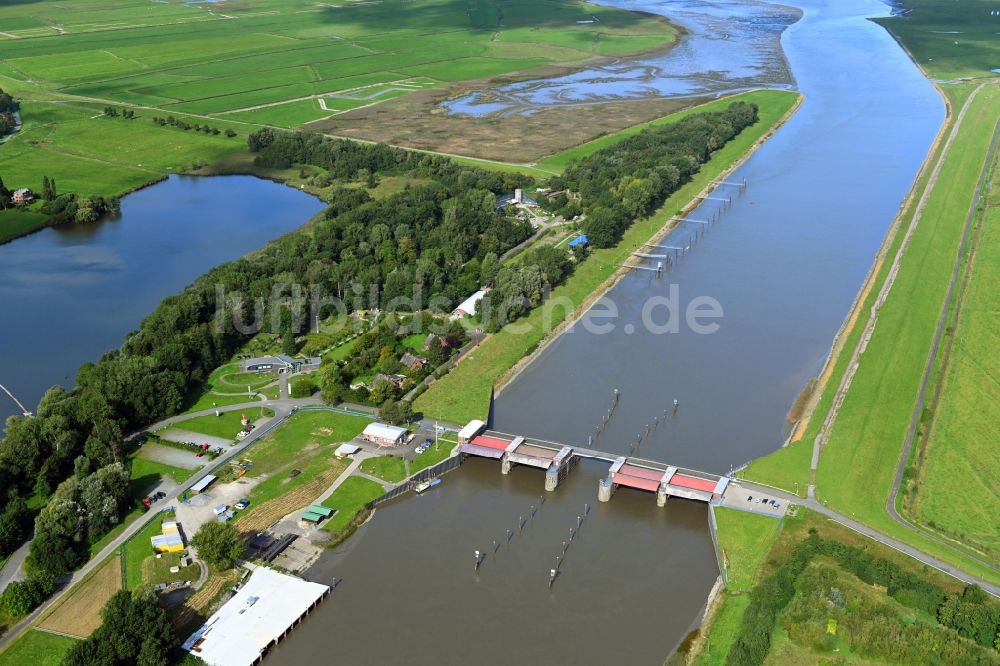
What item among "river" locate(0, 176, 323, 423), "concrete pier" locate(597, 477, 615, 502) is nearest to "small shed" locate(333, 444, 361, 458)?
"concrete pier" locate(597, 477, 615, 502)

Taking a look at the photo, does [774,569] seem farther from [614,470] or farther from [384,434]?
[384,434]

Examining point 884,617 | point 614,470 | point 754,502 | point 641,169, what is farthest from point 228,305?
point 641,169

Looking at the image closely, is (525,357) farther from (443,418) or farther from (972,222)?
(972,222)

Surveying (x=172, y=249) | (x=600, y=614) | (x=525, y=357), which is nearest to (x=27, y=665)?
(x=600, y=614)

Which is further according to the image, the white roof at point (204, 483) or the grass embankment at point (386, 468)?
the grass embankment at point (386, 468)

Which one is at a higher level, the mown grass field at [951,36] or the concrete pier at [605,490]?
the mown grass field at [951,36]

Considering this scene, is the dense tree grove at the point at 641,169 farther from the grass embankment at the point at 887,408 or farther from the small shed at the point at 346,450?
the small shed at the point at 346,450

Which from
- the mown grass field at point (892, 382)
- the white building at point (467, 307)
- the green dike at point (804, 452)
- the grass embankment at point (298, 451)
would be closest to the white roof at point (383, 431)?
the grass embankment at point (298, 451)
